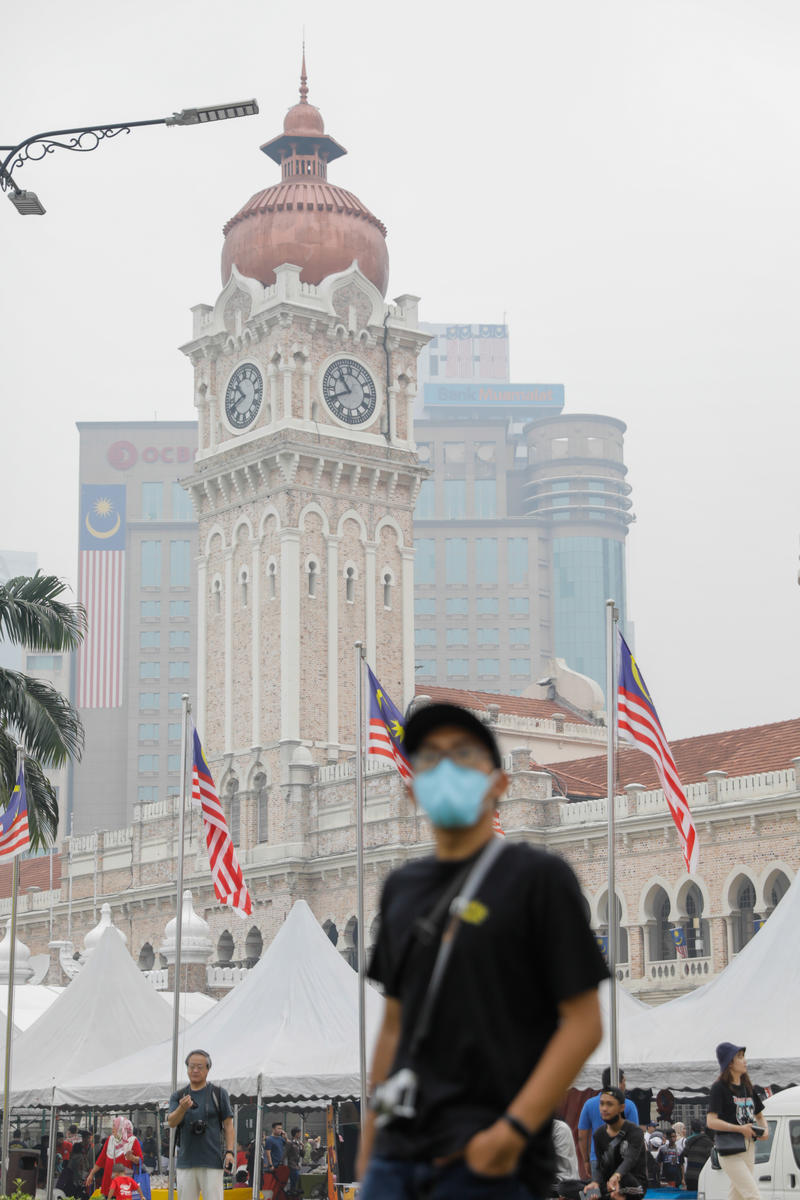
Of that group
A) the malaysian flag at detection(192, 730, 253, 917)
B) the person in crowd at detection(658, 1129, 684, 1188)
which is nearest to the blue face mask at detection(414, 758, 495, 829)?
the person in crowd at detection(658, 1129, 684, 1188)

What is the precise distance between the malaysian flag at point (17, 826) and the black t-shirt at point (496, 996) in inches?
840

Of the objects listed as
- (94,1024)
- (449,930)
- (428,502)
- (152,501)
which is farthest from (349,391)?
(428,502)

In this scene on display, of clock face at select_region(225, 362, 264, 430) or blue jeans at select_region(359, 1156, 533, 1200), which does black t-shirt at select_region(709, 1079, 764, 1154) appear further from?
clock face at select_region(225, 362, 264, 430)

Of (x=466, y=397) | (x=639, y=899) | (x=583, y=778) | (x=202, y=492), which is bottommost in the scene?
(x=639, y=899)

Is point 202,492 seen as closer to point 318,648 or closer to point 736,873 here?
point 318,648

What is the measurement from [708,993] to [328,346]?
3966 centimetres

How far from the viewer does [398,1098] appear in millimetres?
4242

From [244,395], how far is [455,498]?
95.0 m

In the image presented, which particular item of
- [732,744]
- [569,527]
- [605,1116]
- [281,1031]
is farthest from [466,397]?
[605,1116]

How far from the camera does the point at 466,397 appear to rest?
573ft

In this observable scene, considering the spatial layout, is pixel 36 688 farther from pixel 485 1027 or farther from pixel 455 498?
pixel 455 498

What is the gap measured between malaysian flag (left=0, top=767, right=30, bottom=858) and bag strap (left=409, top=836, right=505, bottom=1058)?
2128cm

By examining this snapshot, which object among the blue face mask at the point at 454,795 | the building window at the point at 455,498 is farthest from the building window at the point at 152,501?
the blue face mask at the point at 454,795

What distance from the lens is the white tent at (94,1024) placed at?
26266 mm
